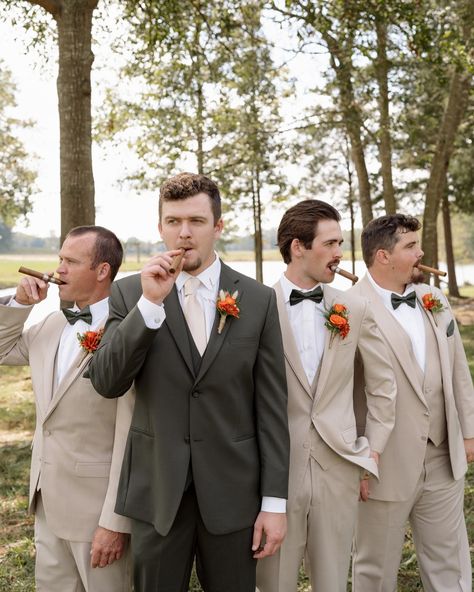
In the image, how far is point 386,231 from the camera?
167 inches

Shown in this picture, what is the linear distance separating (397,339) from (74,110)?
4878 mm

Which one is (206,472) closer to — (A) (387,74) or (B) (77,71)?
(B) (77,71)

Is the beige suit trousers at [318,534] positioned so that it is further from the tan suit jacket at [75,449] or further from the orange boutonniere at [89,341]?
the orange boutonniere at [89,341]

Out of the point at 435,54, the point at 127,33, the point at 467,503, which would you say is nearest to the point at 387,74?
the point at 435,54

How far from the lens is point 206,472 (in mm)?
2838

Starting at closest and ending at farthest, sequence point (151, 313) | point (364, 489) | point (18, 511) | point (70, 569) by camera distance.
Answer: point (151, 313) < point (70, 569) < point (364, 489) < point (18, 511)

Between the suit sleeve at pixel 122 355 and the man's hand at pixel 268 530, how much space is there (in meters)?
0.83

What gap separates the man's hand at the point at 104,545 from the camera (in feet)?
9.93

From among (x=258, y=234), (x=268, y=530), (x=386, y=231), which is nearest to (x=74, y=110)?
(x=386, y=231)

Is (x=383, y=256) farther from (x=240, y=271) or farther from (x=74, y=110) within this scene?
(x=74, y=110)

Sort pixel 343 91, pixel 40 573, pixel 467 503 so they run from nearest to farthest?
pixel 40 573 < pixel 467 503 < pixel 343 91

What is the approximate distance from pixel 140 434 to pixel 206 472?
33cm

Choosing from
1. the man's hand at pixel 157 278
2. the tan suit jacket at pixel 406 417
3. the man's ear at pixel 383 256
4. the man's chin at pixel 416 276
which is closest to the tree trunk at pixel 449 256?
the man's chin at pixel 416 276

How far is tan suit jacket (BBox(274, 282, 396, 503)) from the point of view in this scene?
337cm
